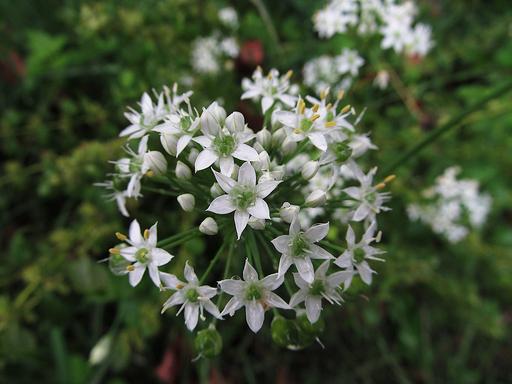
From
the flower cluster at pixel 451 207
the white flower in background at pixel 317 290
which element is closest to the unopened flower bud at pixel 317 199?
the white flower in background at pixel 317 290

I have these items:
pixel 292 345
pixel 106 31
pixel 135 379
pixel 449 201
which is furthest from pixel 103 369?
pixel 449 201

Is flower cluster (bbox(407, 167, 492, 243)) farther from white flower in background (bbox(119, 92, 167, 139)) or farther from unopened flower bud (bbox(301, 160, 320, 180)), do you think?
white flower in background (bbox(119, 92, 167, 139))

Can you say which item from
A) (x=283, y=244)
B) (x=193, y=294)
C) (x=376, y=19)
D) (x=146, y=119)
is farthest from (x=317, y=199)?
(x=376, y=19)

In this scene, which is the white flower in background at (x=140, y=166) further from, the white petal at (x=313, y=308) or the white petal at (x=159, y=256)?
the white petal at (x=313, y=308)

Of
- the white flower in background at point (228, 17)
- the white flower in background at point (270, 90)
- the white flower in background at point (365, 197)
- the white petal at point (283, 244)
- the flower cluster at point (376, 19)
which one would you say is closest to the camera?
the white petal at point (283, 244)

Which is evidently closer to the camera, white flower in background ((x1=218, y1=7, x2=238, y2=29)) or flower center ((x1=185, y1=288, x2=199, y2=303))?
flower center ((x1=185, y1=288, x2=199, y2=303))

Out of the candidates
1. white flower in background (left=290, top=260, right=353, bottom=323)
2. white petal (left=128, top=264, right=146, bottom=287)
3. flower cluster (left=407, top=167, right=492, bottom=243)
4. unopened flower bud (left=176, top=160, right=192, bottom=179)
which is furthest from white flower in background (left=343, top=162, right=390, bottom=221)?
flower cluster (left=407, top=167, right=492, bottom=243)

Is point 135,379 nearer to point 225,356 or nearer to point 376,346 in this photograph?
point 225,356
